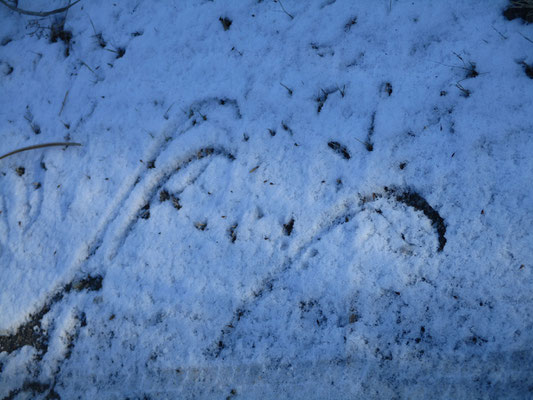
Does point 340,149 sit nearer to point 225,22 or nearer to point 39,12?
point 225,22

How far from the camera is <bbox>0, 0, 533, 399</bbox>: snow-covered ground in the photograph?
172cm

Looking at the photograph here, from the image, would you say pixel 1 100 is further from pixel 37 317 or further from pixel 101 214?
pixel 37 317

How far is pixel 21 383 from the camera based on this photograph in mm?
2039

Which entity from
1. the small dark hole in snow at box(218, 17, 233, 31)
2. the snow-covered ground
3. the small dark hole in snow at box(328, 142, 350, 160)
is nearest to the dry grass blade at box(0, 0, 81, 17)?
the snow-covered ground

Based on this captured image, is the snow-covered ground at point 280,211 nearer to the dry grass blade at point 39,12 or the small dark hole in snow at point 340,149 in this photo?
the small dark hole in snow at point 340,149

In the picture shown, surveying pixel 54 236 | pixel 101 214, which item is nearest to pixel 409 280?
pixel 101 214

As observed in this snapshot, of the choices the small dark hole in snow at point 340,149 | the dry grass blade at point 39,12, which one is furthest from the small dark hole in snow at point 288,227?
the dry grass blade at point 39,12

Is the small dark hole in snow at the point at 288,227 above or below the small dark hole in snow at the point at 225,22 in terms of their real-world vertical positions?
below

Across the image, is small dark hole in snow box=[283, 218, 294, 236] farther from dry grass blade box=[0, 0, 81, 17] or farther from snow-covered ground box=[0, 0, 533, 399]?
dry grass blade box=[0, 0, 81, 17]

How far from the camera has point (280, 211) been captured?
1989 millimetres

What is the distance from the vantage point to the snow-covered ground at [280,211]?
1.72m

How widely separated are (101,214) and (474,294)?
2.20m

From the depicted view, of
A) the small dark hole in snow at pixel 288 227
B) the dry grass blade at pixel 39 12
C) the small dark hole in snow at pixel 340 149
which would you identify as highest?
the dry grass blade at pixel 39 12

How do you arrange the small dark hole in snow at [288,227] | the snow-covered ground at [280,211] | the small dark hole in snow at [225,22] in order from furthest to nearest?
the small dark hole in snow at [225,22] < the small dark hole in snow at [288,227] < the snow-covered ground at [280,211]
